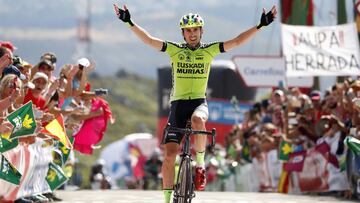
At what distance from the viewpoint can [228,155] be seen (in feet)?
86.5

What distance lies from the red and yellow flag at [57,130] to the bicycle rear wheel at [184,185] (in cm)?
381

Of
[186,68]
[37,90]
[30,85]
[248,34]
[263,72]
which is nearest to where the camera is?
[186,68]

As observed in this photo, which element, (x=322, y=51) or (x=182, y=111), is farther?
(x=322, y=51)

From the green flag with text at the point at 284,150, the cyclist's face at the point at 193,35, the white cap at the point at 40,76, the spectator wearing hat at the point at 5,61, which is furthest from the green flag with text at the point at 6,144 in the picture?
the green flag with text at the point at 284,150

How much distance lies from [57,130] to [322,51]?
7.41 meters

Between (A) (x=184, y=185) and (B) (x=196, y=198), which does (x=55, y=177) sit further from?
(A) (x=184, y=185)

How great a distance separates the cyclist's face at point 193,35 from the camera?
13.9 meters

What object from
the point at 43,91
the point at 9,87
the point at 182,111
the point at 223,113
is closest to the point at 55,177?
the point at 43,91

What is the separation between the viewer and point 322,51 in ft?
75.1

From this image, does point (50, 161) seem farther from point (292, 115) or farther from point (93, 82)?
point (93, 82)

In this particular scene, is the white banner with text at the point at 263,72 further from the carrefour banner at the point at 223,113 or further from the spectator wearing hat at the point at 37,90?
the carrefour banner at the point at 223,113

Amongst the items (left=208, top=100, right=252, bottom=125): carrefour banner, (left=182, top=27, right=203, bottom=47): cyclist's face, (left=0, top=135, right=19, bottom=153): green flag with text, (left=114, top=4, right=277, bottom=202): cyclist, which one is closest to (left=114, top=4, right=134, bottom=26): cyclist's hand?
(left=114, top=4, right=277, bottom=202): cyclist

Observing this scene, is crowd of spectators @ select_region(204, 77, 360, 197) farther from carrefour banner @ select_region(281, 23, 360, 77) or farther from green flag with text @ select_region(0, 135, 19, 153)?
green flag with text @ select_region(0, 135, 19, 153)

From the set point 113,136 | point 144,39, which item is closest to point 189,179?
point 144,39
